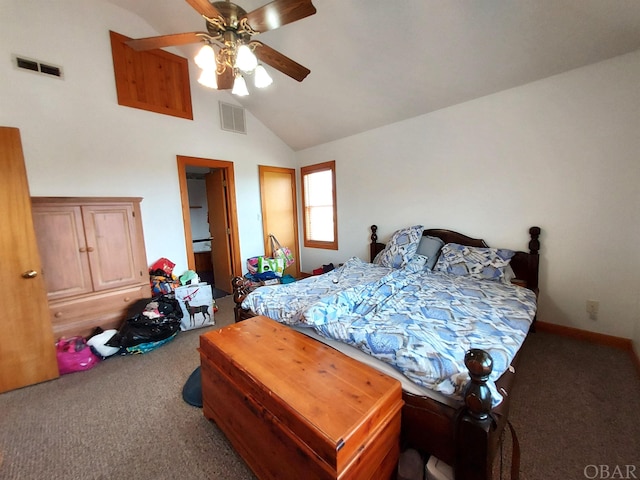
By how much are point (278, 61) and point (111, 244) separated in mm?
2361

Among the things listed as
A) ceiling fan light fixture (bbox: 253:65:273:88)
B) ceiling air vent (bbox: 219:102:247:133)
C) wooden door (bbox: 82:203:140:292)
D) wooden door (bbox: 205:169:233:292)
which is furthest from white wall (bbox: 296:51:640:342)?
wooden door (bbox: 82:203:140:292)

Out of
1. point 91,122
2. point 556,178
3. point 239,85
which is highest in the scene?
point 91,122

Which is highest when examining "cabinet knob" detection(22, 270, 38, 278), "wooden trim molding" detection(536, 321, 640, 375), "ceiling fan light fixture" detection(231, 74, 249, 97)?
"ceiling fan light fixture" detection(231, 74, 249, 97)

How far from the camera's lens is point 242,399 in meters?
1.27

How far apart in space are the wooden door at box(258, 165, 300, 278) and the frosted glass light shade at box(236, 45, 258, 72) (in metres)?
2.64

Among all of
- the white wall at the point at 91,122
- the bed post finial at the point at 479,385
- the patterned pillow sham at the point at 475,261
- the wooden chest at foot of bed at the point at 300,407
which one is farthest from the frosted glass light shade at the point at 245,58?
the patterned pillow sham at the point at 475,261

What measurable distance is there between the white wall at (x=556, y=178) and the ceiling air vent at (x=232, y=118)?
6.72 ft

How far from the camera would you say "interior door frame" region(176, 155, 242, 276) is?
3.39 metres

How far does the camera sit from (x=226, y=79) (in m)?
2.02

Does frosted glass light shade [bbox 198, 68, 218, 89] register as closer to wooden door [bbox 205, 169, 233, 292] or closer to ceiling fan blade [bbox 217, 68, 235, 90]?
ceiling fan blade [bbox 217, 68, 235, 90]

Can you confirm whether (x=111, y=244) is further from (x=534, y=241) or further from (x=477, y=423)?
(x=534, y=241)

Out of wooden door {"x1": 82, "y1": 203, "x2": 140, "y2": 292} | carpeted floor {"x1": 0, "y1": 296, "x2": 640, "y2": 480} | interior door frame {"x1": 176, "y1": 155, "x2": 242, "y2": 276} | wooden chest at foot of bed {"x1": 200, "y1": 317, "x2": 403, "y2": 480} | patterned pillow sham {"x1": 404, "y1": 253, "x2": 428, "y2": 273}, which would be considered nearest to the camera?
wooden chest at foot of bed {"x1": 200, "y1": 317, "x2": 403, "y2": 480}

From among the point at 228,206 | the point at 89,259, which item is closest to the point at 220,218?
the point at 228,206

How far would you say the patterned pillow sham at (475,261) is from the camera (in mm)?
2449
